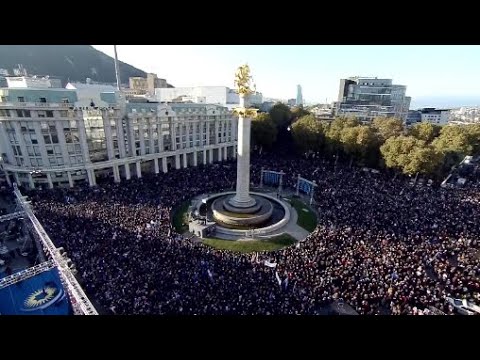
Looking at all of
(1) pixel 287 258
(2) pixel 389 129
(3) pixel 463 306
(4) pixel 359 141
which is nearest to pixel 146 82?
(2) pixel 389 129

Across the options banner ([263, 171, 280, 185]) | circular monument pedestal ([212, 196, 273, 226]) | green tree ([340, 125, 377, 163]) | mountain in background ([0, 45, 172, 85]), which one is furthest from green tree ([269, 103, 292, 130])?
mountain in background ([0, 45, 172, 85])

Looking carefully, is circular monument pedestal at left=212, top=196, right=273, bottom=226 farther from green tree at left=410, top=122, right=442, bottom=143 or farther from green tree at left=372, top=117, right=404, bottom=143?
green tree at left=410, top=122, right=442, bottom=143

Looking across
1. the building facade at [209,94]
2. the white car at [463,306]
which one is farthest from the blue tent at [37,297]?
the building facade at [209,94]

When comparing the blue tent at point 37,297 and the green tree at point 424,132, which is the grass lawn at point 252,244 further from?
the green tree at point 424,132

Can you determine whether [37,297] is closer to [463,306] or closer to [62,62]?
[463,306]

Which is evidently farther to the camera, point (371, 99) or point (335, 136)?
point (371, 99)

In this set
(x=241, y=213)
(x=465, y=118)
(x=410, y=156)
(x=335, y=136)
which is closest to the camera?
(x=241, y=213)
